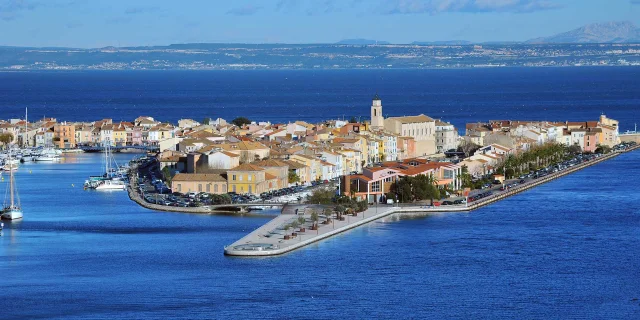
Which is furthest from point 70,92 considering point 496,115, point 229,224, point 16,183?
point 229,224

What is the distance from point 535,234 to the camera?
24.2m

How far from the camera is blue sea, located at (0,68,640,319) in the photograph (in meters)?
17.7

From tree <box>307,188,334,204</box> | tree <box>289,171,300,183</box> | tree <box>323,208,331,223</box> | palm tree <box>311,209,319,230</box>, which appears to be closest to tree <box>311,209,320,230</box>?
palm tree <box>311,209,319,230</box>

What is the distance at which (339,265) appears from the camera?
2062 centimetres

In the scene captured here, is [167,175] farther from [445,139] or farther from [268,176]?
[445,139]

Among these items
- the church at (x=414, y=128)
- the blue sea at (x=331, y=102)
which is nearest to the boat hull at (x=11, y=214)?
the church at (x=414, y=128)

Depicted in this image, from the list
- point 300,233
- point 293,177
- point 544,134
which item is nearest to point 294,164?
point 293,177

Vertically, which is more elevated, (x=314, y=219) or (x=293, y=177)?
(x=293, y=177)

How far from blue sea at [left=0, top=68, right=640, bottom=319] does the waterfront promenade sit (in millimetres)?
258

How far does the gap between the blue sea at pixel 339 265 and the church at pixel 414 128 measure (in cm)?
1055

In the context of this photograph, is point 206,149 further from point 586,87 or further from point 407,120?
point 586,87

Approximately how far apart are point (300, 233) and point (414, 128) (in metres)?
19.2

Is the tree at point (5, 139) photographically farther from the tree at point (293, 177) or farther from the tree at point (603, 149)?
the tree at point (603, 149)

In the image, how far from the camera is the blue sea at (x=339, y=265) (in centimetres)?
1769
